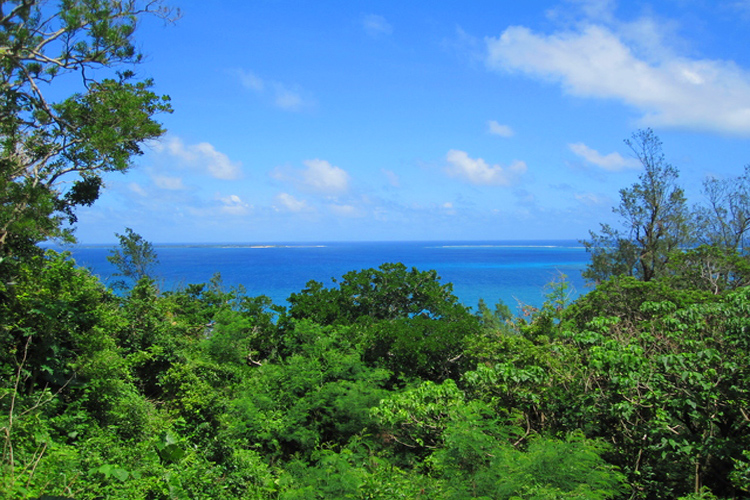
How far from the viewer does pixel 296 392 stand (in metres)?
10.8

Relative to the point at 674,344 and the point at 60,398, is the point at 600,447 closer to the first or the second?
the point at 674,344

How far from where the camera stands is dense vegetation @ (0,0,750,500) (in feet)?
18.3

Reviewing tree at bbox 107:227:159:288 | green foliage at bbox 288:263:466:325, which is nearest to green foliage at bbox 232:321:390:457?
green foliage at bbox 288:263:466:325

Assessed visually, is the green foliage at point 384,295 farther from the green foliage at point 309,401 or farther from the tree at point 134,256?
the tree at point 134,256

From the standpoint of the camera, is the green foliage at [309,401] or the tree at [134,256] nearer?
the green foliage at [309,401]

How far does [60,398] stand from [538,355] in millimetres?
7896

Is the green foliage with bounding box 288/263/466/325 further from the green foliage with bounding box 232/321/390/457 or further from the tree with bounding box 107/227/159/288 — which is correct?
the tree with bounding box 107/227/159/288

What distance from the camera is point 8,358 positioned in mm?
6805

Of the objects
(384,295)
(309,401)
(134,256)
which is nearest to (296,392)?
(309,401)

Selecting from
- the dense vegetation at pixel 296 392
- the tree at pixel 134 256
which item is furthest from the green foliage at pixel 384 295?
the tree at pixel 134 256

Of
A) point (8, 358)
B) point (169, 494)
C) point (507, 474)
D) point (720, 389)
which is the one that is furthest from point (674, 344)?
point (8, 358)

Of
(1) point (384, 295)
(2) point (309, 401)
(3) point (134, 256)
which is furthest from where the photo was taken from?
(3) point (134, 256)

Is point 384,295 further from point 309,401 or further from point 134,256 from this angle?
point 134,256

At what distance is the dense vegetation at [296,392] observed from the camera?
18.3ft
